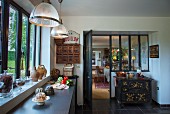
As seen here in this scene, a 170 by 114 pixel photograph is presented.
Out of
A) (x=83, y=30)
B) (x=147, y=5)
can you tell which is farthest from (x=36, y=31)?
(x=147, y=5)

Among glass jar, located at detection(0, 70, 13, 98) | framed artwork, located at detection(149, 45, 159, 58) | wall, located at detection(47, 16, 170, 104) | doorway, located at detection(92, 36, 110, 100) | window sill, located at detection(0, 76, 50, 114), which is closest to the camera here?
window sill, located at detection(0, 76, 50, 114)

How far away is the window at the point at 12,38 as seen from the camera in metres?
2.37

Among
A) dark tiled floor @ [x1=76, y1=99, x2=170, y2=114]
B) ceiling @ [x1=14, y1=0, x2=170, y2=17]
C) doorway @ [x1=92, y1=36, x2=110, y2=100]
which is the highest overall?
ceiling @ [x1=14, y1=0, x2=170, y2=17]

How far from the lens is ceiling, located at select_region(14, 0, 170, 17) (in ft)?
10.9

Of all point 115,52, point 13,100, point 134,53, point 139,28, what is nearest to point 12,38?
point 13,100

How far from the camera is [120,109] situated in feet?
13.9

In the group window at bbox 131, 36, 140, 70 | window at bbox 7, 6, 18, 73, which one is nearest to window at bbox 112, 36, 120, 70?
window at bbox 131, 36, 140, 70

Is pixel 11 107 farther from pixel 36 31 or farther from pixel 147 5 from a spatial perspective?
pixel 147 5

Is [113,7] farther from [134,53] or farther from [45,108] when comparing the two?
[45,108]

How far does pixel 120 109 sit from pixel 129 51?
7.20 feet

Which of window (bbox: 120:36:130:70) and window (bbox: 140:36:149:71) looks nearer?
window (bbox: 140:36:149:71)

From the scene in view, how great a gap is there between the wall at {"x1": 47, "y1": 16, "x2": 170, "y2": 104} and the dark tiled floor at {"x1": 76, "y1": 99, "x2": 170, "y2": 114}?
31cm

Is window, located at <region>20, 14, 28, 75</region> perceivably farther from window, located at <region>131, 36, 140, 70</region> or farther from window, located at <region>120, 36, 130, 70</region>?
window, located at <region>131, 36, 140, 70</region>

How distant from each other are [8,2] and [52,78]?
2156mm
